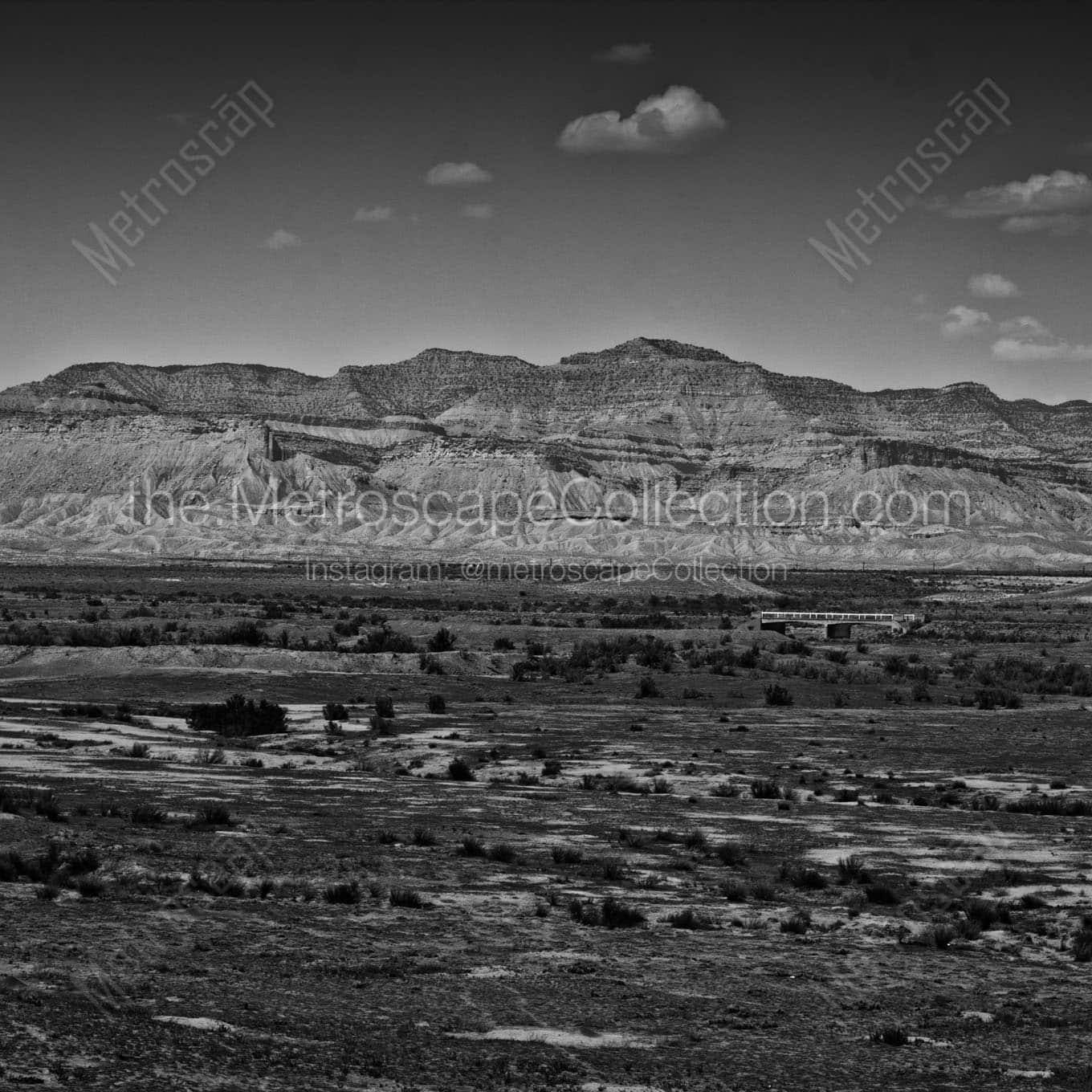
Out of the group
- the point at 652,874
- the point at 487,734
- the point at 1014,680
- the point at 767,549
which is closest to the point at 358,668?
the point at 487,734

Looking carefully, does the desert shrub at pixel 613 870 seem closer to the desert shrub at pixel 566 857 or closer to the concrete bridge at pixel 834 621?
the desert shrub at pixel 566 857

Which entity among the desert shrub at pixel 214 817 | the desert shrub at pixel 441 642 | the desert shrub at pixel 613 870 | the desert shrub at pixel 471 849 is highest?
the desert shrub at pixel 441 642

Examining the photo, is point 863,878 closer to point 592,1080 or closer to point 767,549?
point 592,1080

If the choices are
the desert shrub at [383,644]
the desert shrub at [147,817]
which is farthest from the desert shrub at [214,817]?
the desert shrub at [383,644]

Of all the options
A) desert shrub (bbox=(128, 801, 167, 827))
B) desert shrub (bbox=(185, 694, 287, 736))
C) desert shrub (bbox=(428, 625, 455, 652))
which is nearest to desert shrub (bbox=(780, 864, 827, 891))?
desert shrub (bbox=(128, 801, 167, 827))

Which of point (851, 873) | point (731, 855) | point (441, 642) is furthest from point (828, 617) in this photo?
point (851, 873)

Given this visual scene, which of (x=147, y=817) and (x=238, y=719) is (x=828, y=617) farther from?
(x=147, y=817)
